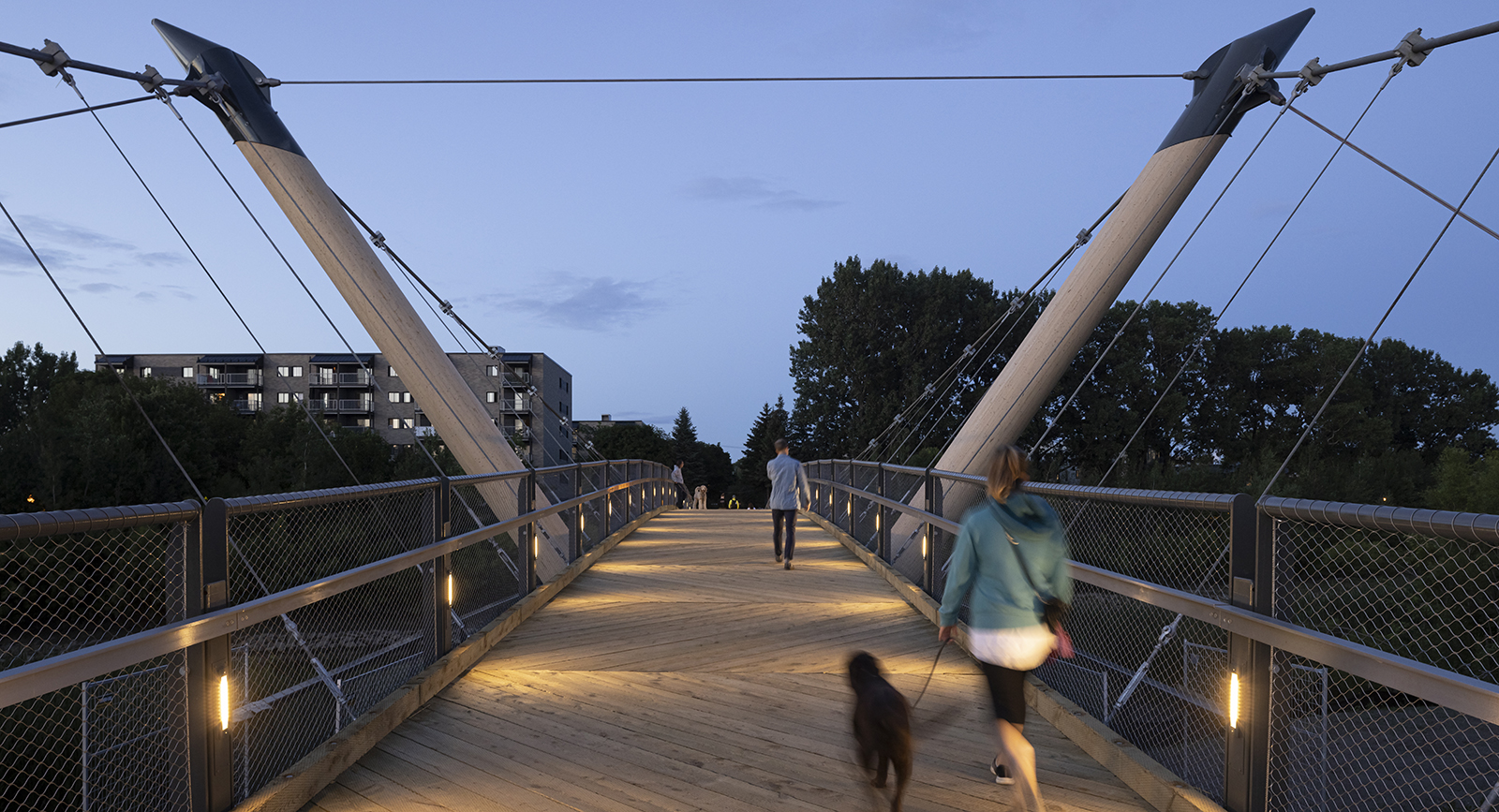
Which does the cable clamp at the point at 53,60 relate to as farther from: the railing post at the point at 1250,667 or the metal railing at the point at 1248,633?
the railing post at the point at 1250,667

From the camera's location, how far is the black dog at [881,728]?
12.5ft

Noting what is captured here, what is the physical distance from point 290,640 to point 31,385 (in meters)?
83.2

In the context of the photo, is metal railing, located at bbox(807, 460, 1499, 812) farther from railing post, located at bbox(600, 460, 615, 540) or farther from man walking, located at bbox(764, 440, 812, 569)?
railing post, located at bbox(600, 460, 615, 540)

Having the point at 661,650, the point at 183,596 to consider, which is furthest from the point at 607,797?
the point at 661,650

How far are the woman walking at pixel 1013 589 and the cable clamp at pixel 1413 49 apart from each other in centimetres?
1053

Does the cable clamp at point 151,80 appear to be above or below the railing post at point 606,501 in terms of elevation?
above

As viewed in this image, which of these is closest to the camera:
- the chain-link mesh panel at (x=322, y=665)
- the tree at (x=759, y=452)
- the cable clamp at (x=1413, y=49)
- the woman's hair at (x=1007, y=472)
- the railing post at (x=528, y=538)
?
the woman's hair at (x=1007, y=472)

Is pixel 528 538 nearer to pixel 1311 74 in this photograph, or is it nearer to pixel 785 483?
pixel 785 483

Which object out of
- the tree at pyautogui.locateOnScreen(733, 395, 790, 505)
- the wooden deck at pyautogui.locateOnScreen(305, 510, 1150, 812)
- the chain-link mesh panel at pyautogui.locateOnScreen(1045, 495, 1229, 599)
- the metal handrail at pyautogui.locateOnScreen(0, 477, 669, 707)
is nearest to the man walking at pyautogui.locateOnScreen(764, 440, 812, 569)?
the wooden deck at pyautogui.locateOnScreen(305, 510, 1150, 812)

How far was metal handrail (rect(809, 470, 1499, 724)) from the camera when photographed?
278cm

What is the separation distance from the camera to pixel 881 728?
384 cm

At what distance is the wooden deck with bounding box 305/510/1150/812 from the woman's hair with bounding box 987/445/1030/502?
0.85 m

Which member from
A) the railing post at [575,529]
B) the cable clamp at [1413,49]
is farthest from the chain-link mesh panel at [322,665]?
the cable clamp at [1413,49]

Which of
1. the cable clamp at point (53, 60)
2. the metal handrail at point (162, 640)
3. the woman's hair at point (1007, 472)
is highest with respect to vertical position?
the cable clamp at point (53, 60)
